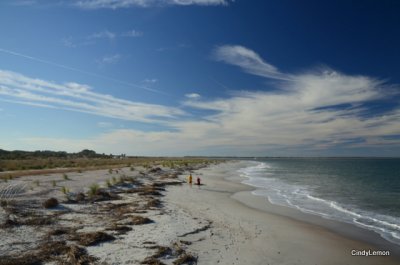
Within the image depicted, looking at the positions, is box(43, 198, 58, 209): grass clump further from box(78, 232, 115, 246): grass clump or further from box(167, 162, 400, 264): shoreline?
box(167, 162, 400, 264): shoreline

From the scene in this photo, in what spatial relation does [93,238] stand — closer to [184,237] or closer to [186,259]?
[184,237]

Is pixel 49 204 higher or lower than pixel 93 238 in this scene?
higher

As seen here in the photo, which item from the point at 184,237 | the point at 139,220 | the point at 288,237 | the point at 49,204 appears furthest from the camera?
the point at 49,204

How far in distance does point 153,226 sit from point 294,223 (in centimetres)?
705

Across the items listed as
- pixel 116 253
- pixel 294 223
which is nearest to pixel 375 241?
pixel 294 223

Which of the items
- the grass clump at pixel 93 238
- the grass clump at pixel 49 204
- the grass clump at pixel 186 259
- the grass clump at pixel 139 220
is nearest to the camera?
the grass clump at pixel 186 259

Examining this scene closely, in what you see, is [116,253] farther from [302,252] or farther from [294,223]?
[294,223]

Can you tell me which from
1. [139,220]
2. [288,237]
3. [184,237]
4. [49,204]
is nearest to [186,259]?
[184,237]

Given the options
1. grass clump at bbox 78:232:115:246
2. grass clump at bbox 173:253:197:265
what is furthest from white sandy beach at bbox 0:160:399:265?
grass clump at bbox 78:232:115:246

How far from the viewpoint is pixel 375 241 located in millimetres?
12289

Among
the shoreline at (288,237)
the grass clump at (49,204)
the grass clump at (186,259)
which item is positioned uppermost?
the grass clump at (49,204)

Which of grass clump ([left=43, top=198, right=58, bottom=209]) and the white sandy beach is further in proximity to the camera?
grass clump ([left=43, top=198, right=58, bottom=209])

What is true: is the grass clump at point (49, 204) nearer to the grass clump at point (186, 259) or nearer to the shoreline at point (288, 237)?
the shoreline at point (288, 237)

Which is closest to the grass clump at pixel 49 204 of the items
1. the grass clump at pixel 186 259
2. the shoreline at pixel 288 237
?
the shoreline at pixel 288 237
